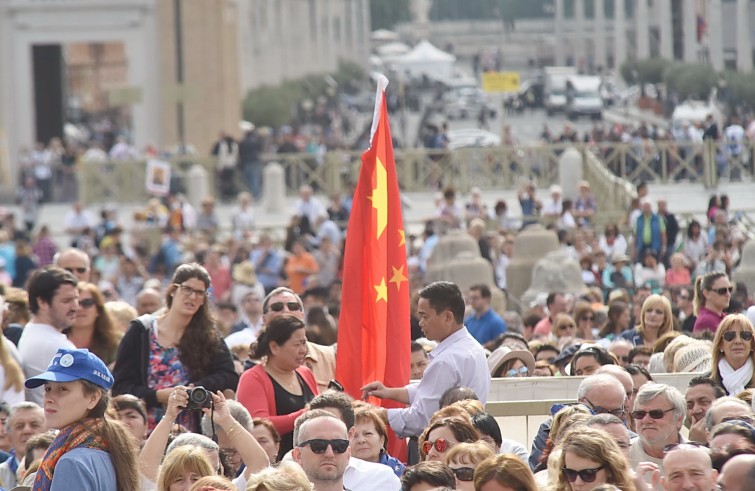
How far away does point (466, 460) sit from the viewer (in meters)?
7.32

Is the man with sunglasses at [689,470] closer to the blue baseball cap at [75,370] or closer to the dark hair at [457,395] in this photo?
the dark hair at [457,395]

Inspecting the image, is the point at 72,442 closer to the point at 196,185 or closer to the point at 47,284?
the point at 47,284

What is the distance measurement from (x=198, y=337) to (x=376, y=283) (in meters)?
1.25

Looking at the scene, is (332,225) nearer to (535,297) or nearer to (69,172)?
(535,297)

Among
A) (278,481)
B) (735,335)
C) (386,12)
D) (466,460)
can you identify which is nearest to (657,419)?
(466,460)

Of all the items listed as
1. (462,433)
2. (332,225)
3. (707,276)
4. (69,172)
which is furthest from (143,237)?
(462,433)

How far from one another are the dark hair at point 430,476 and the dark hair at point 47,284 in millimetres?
3629

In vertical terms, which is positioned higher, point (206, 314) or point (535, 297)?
point (206, 314)

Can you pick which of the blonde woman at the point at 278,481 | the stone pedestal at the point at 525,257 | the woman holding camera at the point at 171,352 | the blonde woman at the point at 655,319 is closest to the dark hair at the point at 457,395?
the woman holding camera at the point at 171,352

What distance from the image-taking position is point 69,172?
1412 inches

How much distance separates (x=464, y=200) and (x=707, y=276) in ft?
72.9

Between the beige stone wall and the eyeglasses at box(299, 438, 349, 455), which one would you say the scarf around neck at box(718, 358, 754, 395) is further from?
the beige stone wall

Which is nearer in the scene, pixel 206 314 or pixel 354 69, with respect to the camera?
pixel 206 314

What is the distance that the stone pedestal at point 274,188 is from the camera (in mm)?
34531
